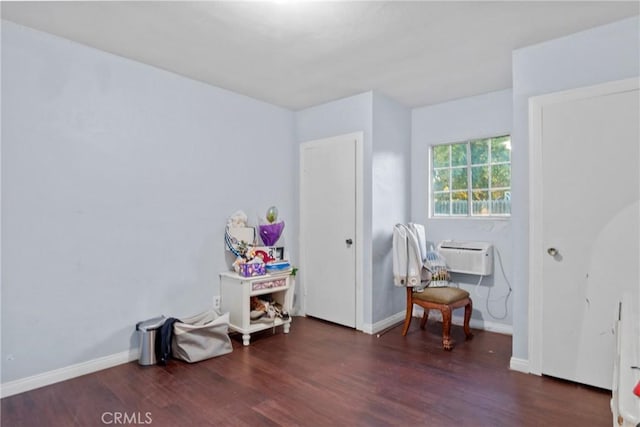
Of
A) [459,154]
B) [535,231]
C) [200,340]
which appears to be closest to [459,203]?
[459,154]

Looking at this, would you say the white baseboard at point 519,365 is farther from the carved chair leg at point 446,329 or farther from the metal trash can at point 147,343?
the metal trash can at point 147,343

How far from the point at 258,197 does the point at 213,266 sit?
Answer: 2.83 ft

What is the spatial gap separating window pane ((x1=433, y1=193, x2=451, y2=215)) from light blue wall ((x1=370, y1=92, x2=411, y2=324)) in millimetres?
300

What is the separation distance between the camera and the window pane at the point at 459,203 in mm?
3838

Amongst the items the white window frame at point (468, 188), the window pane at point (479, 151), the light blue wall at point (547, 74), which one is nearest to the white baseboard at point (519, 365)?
the light blue wall at point (547, 74)

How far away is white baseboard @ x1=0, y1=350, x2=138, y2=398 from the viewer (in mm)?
2264

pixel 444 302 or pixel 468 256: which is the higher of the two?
pixel 468 256

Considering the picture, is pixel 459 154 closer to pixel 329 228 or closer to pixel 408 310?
pixel 329 228

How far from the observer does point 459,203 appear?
12.7 feet

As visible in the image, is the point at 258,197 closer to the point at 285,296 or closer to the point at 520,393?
the point at 285,296

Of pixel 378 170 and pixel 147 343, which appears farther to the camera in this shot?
pixel 378 170

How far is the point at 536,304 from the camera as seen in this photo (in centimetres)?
253

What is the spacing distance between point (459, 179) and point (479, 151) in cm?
35

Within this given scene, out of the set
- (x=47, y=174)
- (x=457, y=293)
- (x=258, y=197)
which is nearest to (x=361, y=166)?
(x=258, y=197)
